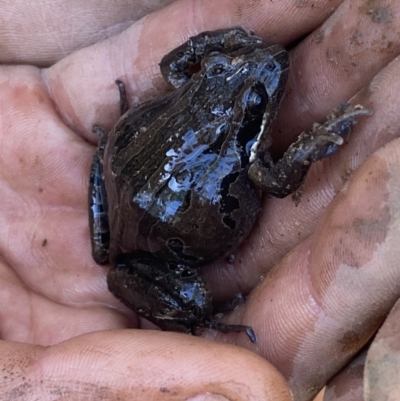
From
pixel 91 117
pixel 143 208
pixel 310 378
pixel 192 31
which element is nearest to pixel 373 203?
pixel 310 378

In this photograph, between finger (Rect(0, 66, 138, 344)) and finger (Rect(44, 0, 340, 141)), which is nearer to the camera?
finger (Rect(44, 0, 340, 141))

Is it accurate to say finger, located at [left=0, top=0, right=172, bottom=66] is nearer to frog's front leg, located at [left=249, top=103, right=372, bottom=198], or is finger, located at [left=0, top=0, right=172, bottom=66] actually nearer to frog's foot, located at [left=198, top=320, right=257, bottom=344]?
frog's front leg, located at [left=249, top=103, right=372, bottom=198]

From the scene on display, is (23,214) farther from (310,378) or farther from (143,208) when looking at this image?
(310,378)

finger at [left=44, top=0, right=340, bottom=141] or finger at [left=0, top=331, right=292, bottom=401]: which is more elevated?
finger at [left=44, top=0, right=340, bottom=141]

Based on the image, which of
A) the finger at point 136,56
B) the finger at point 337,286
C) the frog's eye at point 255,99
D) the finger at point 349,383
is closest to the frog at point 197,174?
the frog's eye at point 255,99

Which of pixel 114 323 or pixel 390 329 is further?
pixel 114 323

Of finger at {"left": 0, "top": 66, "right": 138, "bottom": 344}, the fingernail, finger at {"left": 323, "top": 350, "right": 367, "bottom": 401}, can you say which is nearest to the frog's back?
finger at {"left": 0, "top": 66, "right": 138, "bottom": 344}
